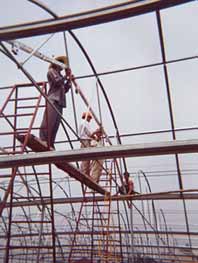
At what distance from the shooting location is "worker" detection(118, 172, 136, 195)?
1201 centimetres

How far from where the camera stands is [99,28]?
8.26 meters

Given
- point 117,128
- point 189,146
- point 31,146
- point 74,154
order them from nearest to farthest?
1. point 189,146
2. point 74,154
3. point 31,146
4. point 117,128

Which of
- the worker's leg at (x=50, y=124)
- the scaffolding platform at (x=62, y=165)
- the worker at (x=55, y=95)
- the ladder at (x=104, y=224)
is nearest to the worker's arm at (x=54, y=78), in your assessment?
the worker at (x=55, y=95)

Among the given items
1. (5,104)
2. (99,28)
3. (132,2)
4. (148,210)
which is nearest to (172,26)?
(99,28)

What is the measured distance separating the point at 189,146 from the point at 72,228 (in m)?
10.7

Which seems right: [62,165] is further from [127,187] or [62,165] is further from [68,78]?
[127,187]

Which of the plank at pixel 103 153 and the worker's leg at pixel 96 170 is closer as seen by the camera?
the plank at pixel 103 153

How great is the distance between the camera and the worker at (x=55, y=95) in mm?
7570

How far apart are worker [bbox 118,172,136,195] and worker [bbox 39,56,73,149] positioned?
14.7 feet

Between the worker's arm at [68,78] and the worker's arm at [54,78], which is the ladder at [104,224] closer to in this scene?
the worker's arm at [68,78]

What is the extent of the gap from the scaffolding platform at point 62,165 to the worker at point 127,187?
1168mm

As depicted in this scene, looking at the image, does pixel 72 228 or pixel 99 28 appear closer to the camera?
pixel 99 28

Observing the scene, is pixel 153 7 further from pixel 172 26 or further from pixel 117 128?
pixel 117 128

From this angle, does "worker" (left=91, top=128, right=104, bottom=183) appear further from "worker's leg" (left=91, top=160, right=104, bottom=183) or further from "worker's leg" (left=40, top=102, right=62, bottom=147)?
"worker's leg" (left=40, top=102, right=62, bottom=147)
